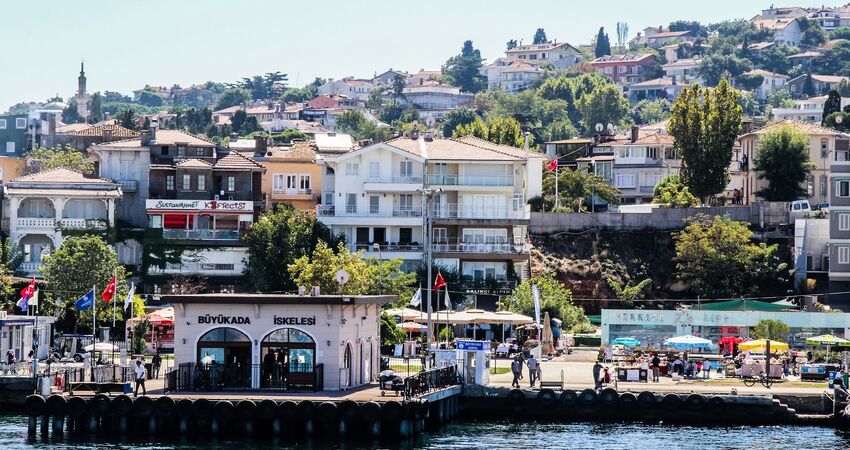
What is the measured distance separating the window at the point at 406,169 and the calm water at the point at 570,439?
43.6 meters

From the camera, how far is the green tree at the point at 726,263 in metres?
109

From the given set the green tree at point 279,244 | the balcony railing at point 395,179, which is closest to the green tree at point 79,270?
the green tree at point 279,244

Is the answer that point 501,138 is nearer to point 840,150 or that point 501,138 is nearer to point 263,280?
point 840,150

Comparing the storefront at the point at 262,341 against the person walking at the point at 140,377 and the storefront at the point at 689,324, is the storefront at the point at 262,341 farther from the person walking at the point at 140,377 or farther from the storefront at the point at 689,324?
the storefront at the point at 689,324

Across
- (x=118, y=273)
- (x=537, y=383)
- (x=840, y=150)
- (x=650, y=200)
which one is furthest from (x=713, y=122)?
(x=537, y=383)

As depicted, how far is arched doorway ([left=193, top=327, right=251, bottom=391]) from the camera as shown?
66000 millimetres

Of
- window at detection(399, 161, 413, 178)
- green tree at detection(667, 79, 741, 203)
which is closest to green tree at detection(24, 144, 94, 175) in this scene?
window at detection(399, 161, 413, 178)

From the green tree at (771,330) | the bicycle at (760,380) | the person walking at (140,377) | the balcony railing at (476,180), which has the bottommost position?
the bicycle at (760,380)

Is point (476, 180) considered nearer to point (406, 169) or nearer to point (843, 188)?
point (406, 169)

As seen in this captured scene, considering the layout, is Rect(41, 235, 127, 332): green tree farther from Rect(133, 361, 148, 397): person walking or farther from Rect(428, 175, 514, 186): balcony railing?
Rect(133, 361, 148, 397): person walking

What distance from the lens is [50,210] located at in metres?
112

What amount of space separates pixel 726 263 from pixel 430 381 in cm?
4608

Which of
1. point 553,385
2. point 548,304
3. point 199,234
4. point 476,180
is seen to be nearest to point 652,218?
point 476,180

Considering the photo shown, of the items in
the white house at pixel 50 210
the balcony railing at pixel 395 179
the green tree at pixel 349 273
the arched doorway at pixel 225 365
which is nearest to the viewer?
the arched doorway at pixel 225 365
